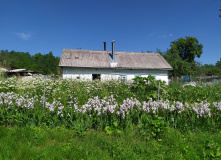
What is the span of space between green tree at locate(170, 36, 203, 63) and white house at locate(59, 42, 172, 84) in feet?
96.5

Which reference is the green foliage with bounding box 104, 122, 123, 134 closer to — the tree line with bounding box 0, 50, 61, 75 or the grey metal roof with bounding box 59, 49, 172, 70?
the grey metal roof with bounding box 59, 49, 172, 70

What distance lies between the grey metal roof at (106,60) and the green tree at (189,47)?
28.7 meters

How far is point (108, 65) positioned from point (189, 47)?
37.0m

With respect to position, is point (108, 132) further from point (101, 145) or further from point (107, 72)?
point (107, 72)

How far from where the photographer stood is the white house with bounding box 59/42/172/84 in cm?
1455

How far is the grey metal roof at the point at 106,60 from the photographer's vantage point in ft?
49.0

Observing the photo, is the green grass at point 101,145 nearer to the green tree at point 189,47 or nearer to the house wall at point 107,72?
the house wall at point 107,72

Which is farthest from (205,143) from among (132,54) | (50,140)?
(132,54)

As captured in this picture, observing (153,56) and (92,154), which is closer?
(92,154)

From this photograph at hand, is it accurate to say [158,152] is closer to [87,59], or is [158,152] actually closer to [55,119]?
[55,119]

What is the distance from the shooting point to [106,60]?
16.2 meters

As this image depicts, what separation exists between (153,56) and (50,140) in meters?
18.2

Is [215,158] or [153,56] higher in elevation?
[153,56]

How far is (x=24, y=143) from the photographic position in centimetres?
248
